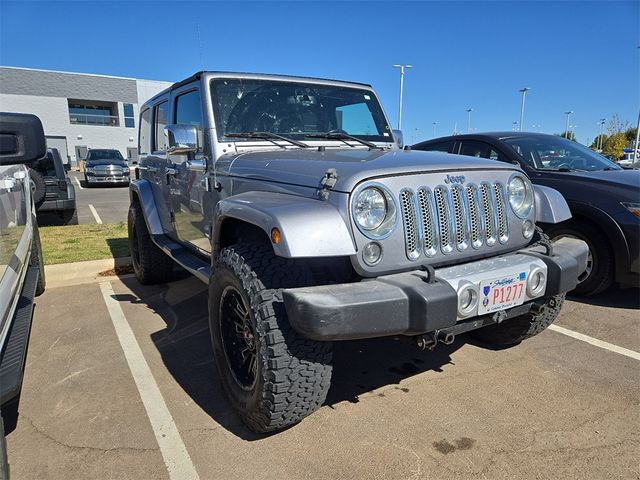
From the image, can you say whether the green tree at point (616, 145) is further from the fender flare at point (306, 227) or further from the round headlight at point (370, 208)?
the fender flare at point (306, 227)

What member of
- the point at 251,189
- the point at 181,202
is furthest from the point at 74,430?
the point at 181,202

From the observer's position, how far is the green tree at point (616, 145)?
1322 inches

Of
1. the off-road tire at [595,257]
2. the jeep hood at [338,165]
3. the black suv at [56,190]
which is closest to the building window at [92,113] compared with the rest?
the black suv at [56,190]

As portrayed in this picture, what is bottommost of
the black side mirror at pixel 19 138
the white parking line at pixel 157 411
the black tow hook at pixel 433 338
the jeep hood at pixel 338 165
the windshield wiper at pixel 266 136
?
the white parking line at pixel 157 411

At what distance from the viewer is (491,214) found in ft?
8.52

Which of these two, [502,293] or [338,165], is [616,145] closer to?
[502,293]

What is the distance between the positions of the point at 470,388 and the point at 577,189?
2.69 meters

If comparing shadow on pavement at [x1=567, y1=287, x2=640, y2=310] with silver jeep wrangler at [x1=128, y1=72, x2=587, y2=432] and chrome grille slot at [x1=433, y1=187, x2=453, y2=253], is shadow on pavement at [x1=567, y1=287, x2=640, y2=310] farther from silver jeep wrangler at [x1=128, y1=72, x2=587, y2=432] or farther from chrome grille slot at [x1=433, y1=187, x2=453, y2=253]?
chrome grille slot at [x1=433, y1=187, x2=453, y2=253]

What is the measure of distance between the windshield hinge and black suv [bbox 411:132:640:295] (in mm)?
3255

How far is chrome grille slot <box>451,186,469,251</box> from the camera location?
8.00 ft

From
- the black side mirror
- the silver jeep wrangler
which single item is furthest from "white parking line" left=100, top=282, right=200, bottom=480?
the black side mirror

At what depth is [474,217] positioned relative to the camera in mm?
2510

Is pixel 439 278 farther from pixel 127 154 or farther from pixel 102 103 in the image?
pixel 102 103

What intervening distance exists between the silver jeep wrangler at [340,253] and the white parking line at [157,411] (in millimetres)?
351
